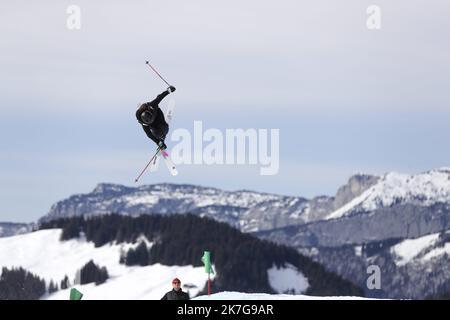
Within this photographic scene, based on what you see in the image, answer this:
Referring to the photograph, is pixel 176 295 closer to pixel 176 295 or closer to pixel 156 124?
pixel 176 295

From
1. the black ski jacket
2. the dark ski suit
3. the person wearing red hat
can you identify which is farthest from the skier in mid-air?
the black ski jacket

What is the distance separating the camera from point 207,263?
36062mm

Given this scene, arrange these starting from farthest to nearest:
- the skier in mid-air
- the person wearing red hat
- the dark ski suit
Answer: the dark ski suit < the skier in mid-air < the person wearing red hat

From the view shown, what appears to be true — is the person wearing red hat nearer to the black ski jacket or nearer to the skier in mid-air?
the black ski jacket

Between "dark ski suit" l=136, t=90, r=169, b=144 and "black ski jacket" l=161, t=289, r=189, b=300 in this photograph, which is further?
"dark ski suit" l=136, t=90, r=169, b=144

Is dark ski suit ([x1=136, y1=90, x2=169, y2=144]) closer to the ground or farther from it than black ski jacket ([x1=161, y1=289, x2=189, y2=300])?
farther from it

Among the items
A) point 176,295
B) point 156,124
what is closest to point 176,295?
point 176,295

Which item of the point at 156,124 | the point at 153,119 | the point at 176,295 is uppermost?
the point at 153,119

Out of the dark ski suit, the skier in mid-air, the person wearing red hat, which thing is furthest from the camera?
the dark ski suit

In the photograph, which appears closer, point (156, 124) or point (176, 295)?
point (176, 295)
